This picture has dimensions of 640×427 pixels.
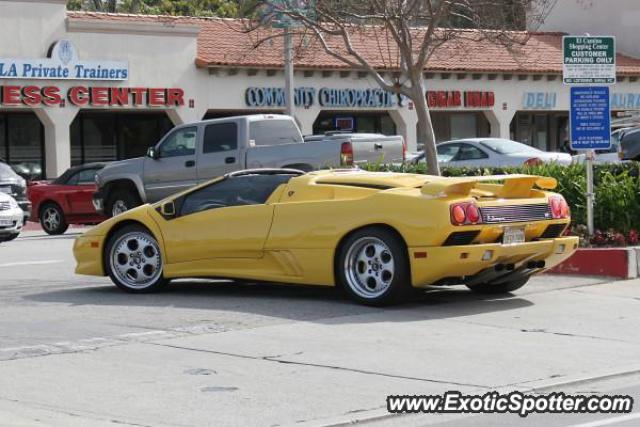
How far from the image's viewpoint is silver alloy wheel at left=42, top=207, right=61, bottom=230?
89.5 feet

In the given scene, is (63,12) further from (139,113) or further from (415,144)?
(415,144)

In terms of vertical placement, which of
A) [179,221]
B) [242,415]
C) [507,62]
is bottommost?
[242,415]

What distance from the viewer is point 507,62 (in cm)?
4394

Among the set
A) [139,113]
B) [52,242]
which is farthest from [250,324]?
[139,113]

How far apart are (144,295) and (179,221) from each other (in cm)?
88

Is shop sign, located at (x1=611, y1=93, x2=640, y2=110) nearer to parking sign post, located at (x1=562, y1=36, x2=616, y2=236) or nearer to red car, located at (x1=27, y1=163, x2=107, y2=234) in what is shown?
red car, located at (x1=27, y1=163, x2=107, y2=234)

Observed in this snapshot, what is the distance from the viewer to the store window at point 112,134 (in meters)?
37.8

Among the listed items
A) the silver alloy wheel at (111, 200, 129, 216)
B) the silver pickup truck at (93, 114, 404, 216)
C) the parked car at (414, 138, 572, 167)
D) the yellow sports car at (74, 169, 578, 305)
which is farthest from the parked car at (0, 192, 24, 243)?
the parked car at (414, 138, 572, 167)

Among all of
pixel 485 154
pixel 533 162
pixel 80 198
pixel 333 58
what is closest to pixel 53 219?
pixel 80 198

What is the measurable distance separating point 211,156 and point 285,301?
36.9 ft

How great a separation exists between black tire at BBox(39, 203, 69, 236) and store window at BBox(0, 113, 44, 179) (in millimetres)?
8908

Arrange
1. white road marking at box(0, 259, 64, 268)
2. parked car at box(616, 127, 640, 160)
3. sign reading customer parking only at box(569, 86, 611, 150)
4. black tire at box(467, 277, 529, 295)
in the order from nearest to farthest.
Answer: black tire at box(467, 277, 529, 295) → sign reading customer parking only at box(569, 86, 611, 150) → white road marking at box(0, 259, 64, 268) → parked car at box(616, 127, 640, 160)

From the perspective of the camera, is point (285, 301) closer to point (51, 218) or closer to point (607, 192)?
point (607, 192)

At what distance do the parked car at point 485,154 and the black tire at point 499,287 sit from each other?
1359 cm
